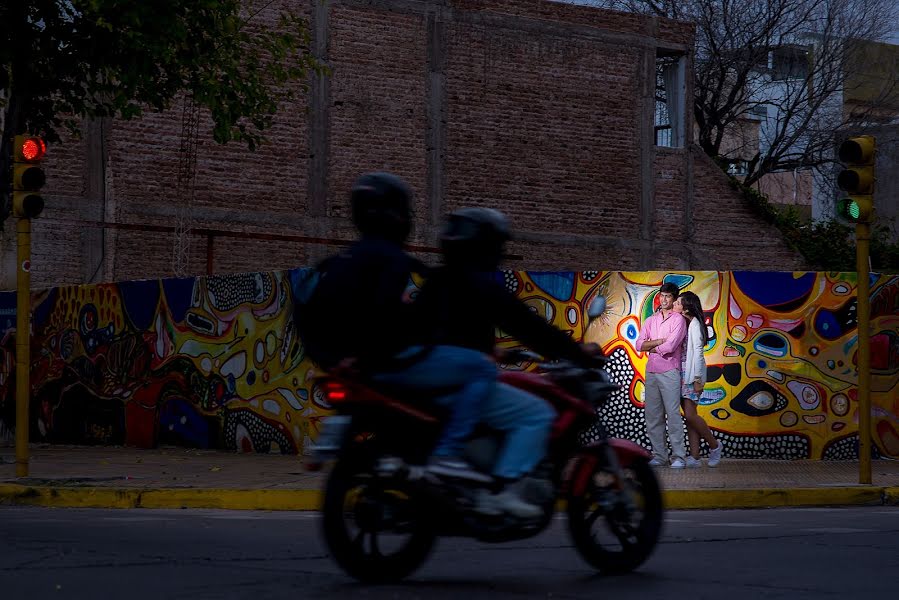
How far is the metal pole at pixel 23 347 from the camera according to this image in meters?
12.0

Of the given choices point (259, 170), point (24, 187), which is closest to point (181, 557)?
point (24, 187)

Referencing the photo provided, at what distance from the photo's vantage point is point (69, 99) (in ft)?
49.4

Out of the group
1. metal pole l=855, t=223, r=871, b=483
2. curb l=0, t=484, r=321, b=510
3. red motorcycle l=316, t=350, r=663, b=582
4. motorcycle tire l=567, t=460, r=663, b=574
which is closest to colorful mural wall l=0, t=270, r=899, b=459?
metal pole l=855, t=223, r=871, b=483

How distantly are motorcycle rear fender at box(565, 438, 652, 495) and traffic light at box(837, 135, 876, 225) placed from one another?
6297 millimetres

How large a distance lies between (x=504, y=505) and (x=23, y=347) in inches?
291

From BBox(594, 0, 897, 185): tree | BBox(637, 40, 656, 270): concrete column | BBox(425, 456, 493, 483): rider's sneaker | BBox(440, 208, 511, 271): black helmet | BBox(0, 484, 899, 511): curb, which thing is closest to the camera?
BBox(425, 456, 493, 483): rider's sneaker

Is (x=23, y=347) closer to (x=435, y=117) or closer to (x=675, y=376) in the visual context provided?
(x=675, y=376)

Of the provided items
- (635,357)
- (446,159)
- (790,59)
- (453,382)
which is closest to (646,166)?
(446,159)

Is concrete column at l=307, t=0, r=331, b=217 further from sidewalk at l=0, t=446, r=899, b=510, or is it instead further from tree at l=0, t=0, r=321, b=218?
sidewalk at l=0, t=446, r=899, b=510

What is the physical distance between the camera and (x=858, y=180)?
469 inches

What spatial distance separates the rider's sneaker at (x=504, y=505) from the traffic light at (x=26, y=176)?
729 cm

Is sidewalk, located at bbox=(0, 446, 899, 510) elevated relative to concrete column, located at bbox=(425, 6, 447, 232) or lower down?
lower down

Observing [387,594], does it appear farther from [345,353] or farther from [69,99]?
[69,99]

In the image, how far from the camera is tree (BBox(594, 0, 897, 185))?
1411 inches
